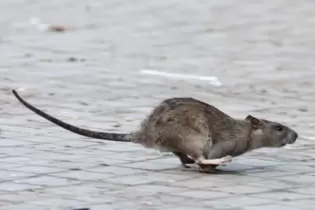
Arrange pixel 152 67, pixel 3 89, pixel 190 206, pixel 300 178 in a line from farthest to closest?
pixel 152 67 < pixel 3 89 < pixel 300 178 < pixel 190 206

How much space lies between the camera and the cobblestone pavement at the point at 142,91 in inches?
280

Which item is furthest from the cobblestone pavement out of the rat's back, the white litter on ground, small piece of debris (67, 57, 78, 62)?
the rat's back

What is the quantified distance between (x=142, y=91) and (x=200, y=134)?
410 centimetres

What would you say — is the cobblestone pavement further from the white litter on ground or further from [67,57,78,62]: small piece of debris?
the white litter on ground

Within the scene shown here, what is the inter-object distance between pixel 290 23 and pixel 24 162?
395 inches

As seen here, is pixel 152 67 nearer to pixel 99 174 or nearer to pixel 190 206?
pixel 99 174

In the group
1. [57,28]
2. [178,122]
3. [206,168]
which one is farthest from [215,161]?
[57,28]

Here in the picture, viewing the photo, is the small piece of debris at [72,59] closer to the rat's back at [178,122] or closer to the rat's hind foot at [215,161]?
the rat's back at [178,122]

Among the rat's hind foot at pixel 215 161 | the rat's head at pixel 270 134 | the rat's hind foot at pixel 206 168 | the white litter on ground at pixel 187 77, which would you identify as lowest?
the rat's hind foot at pixel 206 168

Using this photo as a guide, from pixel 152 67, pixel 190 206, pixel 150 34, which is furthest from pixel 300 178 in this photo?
pixel 150 34

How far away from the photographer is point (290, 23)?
1745cm

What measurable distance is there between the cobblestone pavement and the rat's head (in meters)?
0.21

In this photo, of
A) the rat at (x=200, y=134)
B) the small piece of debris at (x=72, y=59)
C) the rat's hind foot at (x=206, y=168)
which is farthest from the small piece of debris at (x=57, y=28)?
the rat's hind foot at (x=206, y=168)

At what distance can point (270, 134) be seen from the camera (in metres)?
7.89
